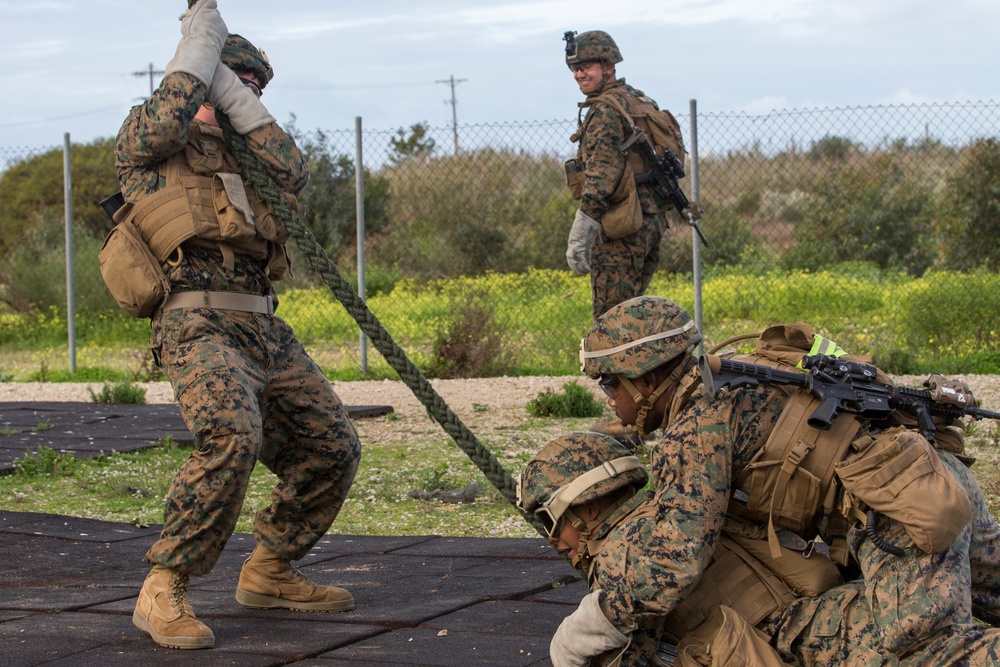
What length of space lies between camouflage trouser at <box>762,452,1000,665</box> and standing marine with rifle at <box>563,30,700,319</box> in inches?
173

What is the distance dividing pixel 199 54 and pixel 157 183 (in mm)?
450

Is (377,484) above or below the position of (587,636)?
below

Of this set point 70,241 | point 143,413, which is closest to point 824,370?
point 143,413

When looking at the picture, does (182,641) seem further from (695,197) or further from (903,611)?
(695,197)

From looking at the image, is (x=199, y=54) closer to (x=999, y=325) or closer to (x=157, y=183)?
(x=157, y=183)

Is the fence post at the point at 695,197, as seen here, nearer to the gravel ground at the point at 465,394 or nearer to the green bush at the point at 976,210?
the gravel ground at the point at 465,394

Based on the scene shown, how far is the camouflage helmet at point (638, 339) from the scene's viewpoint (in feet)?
9.87

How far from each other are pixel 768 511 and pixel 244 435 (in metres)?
1.58

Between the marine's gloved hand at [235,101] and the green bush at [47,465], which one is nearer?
the marine's gloved hand at [235,101]

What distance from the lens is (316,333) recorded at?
47.3 ft

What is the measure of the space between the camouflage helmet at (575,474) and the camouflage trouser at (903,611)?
0.52 m

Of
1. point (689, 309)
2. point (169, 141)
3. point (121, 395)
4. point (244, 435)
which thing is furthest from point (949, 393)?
point (689, 309)

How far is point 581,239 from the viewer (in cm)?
743

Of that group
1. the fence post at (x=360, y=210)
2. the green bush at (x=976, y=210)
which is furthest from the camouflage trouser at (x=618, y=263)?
the green bush at (x=976, y=210)
